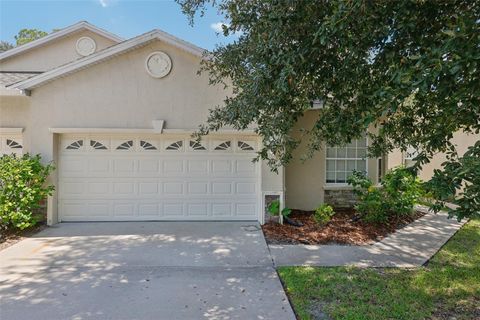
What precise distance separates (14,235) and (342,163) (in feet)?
31.6

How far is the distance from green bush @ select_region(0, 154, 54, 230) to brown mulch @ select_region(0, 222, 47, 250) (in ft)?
0.60

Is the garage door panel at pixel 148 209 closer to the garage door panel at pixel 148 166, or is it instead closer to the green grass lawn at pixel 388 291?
the garage door panel at pixel 148 166

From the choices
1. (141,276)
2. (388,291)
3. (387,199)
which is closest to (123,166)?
(141,276)

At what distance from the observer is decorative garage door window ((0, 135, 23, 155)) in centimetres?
833

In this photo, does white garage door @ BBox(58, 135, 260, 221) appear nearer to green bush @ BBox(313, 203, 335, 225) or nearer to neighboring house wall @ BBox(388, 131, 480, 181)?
green bush @ BBox(313, 203, 335, 225)

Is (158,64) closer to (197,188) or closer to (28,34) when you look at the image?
(197,188)

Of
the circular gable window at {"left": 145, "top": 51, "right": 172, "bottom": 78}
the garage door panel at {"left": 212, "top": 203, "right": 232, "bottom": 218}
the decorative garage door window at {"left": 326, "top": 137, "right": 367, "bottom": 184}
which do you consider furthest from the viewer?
the decorative garage door window at {"left": 326, "top": 137, "right": 367, "bottom": 184}

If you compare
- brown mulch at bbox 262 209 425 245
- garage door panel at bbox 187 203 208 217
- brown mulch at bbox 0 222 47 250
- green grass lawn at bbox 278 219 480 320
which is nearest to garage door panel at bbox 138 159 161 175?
garage door panel at bbox 187 203 208 217

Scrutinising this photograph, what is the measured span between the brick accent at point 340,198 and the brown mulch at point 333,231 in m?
0.91

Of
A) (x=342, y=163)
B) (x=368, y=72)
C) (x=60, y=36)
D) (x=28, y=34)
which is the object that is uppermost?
(x=28, y=34)

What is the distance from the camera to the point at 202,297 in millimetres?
4301

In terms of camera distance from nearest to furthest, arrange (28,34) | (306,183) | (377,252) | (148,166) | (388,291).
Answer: (388,291) → (377,252) → (148,166) → (306,183) → (28,34)

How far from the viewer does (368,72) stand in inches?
157

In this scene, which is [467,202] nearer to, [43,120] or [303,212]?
[303,212]
